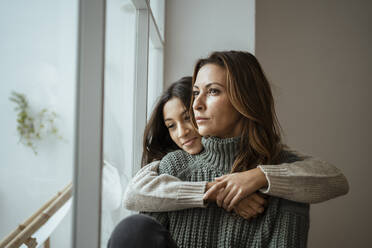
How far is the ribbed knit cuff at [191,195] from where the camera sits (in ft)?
2.68

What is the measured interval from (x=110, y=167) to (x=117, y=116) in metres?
0.20

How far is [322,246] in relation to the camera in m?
2.37

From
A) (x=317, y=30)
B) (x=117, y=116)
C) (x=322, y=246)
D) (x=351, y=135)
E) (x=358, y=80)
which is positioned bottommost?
(x=322, y=246)

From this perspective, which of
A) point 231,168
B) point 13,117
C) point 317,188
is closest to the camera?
point 13,117

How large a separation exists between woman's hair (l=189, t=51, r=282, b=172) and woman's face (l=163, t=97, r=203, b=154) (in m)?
0.25

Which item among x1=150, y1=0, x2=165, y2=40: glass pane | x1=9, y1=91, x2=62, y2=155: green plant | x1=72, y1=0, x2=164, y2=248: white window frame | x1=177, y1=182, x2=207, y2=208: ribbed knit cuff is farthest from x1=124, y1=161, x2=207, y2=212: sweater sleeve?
x1=150, y1=0, x2=165, y2=40: glass pane

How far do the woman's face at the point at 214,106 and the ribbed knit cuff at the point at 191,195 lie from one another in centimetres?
20

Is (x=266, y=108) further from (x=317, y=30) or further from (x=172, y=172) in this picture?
(x=317, y=30)

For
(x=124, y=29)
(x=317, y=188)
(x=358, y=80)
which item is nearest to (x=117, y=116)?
(x=124, y=29)

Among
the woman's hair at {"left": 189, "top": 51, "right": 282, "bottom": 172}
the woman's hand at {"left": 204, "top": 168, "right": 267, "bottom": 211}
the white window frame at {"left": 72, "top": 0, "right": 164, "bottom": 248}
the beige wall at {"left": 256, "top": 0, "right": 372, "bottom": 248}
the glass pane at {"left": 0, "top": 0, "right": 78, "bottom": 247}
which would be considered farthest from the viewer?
the beige wall at {"left": 256, "top": 0, "right": 372, "bottom": 248}

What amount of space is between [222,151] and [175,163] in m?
0.17

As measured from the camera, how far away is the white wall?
1.90 m

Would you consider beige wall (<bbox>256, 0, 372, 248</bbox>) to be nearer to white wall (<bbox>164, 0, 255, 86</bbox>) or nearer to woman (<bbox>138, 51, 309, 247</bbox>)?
white wall (<bbox>164, 0, 255, 86</bbox>)

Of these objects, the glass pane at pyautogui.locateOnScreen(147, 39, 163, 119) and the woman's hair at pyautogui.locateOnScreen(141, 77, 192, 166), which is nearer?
the woman's hair at pyautogui.locateOnScreen(141, 77, 192, 166)
